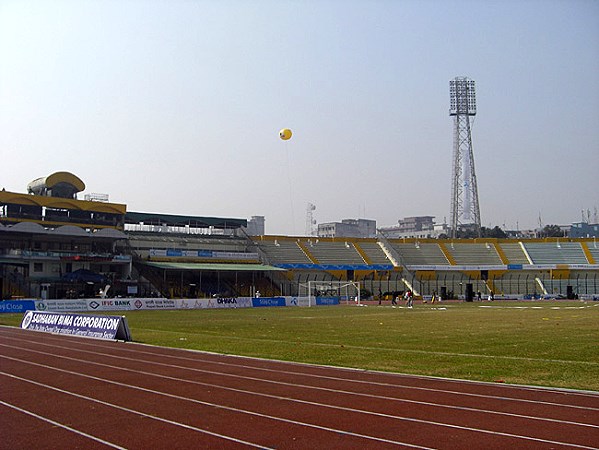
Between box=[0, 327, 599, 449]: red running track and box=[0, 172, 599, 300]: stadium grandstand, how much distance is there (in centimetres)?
4495

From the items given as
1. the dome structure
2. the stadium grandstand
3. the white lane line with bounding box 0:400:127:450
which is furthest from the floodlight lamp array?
the white lane line with bounding box 0:400:127:450

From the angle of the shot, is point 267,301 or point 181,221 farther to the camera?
point 181,221

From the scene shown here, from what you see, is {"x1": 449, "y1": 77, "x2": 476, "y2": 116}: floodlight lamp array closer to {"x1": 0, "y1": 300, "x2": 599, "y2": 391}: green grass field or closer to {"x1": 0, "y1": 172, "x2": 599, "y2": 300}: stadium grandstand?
{"x1": 0, "y1": 172, "x2": 599, "y2": 300}: stadium grandstand

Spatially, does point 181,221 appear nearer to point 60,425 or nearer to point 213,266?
point 213,266

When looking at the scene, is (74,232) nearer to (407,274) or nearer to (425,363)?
(407,274)

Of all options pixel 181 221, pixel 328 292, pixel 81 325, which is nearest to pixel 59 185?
pixel 181 221

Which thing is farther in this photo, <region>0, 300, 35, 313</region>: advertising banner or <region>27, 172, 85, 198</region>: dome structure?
<region>27, 172, 85, 198</region>: dome structure

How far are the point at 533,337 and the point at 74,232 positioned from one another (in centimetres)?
5584

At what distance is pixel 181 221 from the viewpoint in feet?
294

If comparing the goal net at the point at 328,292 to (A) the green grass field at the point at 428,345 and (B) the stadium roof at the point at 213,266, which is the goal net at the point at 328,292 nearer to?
(B) the stadium roof at the point at 213,266

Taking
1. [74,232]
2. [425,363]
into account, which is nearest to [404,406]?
[425,363]

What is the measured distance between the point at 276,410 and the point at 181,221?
79212 millimetres

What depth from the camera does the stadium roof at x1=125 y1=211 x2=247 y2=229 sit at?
8528 centimetres

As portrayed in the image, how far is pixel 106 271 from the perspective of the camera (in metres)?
74.2
